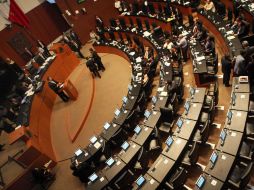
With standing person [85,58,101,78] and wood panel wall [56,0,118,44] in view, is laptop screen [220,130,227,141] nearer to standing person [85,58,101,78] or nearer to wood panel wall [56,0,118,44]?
standing person [85,58,101,78]

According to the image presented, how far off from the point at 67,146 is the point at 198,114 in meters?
7.15

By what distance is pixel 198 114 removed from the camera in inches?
370

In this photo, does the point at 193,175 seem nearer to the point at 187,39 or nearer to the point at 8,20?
the point at 187,39

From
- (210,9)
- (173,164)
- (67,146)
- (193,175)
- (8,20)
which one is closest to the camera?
(173,164)

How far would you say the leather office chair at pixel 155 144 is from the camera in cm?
→ 968

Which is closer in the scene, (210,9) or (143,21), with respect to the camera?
(210,9)

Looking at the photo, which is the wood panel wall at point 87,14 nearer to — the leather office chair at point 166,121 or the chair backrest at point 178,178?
the leather office chair at point 166,121

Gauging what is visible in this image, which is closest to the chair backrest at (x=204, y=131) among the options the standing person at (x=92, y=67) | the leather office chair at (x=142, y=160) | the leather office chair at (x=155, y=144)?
the leather office chair at (x=155, y=144)

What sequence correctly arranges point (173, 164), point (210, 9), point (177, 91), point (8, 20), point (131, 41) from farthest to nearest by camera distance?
point (8, 20)
point (131, 41)
point (210, 9)
point (177, 91)
point (173, 164)

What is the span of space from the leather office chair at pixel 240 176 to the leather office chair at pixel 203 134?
1.47m

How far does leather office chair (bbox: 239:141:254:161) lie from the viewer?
7473 millimetres

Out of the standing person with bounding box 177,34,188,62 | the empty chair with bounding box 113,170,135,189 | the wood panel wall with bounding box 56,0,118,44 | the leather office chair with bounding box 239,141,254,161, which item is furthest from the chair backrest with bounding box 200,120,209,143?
the wood panel wall with bounding box 56,0,118,44

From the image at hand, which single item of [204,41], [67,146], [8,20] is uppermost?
[8,20]

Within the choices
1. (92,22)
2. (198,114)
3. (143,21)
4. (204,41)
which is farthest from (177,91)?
(92,22)
